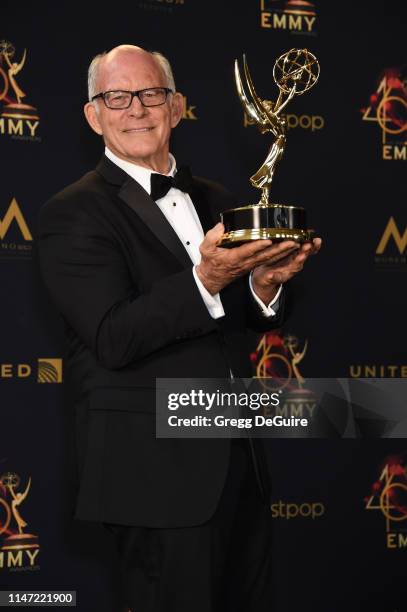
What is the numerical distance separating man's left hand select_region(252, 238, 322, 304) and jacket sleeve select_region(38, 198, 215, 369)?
193 mm

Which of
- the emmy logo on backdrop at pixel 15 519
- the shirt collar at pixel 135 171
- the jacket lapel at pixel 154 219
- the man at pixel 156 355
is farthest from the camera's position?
the emmy logo on backdrop at pixel 15 519

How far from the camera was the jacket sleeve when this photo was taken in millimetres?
1612

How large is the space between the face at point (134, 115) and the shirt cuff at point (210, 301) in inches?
17.2

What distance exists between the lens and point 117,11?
2.68m

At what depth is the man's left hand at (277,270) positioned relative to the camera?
1.66 m

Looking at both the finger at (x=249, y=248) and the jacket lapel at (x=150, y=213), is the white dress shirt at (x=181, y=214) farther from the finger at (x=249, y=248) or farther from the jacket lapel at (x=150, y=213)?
the finger at (x=249, y=248)

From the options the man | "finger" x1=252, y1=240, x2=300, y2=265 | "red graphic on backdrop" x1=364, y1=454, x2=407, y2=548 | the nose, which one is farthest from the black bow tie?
"red graphic on backdrop" x1=364, y1=454, x2=407, y2=548

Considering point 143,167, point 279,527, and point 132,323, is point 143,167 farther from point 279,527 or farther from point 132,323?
point 279,527

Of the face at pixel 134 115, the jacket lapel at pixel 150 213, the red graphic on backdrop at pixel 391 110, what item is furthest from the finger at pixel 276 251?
the red graphic on backdrop at pixel 391 110

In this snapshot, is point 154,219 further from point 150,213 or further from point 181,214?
point 181,214

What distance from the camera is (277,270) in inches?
68.2

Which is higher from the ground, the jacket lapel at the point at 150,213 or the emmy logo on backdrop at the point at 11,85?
the emmy logo on backdrop at the point at 11,85

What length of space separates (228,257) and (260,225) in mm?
100

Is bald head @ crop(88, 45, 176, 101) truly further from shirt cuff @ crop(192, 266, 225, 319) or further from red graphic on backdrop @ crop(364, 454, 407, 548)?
red graphic on backdrop @ crop(364, 454, 407, 548)
